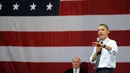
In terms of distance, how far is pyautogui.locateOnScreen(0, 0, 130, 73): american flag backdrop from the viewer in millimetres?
3977

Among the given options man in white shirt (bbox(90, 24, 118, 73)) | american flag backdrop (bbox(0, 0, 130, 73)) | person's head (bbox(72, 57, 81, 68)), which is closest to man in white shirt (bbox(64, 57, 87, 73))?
person's head (bbox(72, 57, 81, 68))

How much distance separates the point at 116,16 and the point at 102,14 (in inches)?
7.2

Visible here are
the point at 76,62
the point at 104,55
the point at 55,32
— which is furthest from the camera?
the point at 55,32

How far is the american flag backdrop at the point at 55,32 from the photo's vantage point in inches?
157

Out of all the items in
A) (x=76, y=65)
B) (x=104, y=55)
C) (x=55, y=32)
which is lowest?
(x=76, y=65)

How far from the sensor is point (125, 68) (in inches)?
158

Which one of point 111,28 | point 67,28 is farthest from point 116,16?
point 67,28

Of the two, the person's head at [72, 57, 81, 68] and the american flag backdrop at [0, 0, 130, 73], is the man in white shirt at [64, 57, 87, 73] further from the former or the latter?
the american flag backdrop at [0, 0, 130, 73]

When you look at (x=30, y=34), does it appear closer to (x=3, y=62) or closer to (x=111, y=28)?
(x=3, y=62)

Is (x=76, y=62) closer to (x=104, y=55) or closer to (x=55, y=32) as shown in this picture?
(x=55, y=32)

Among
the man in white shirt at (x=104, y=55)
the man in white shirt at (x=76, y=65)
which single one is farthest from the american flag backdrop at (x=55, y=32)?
the man in white shirt at (x=104, y=55)

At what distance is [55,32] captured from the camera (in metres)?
4.07

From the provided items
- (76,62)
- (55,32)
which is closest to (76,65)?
(76,62)

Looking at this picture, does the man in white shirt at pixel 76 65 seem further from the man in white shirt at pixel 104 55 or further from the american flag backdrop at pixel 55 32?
the man in white shirt at pixel 104 55
